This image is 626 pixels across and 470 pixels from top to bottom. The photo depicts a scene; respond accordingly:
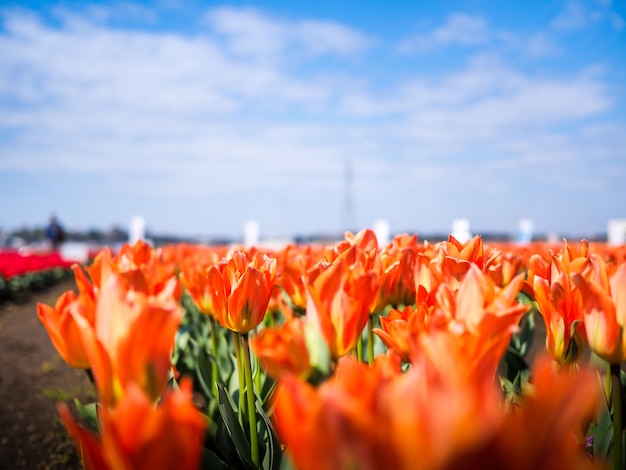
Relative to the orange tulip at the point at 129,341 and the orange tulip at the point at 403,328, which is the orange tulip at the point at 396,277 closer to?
the orange tulip at the point at 403,328

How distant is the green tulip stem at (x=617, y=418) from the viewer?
3.33 feet

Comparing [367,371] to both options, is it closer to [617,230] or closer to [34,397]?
[34,397]

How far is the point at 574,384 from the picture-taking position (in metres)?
0.59

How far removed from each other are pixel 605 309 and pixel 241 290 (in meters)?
0.92

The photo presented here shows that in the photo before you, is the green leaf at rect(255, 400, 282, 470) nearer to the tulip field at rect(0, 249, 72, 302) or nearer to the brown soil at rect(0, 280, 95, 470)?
the brown soil at rect(0, 280, 95, 470)

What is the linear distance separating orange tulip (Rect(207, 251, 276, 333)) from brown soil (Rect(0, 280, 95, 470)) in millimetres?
→ 2895

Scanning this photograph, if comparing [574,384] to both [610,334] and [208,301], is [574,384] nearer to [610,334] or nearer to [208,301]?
[610,334]

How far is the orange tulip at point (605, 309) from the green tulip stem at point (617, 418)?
0.16ft

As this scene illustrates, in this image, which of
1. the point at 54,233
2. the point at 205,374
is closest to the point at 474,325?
the point at 205,374

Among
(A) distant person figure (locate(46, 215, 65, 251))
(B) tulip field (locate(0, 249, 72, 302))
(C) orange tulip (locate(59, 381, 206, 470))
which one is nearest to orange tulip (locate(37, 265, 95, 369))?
(C) orange tulip (locate(59, 381, 206, 470))

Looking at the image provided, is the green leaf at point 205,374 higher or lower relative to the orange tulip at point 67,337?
lower

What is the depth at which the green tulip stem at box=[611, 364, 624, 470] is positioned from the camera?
1.01 meters

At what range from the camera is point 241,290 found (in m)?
1.55

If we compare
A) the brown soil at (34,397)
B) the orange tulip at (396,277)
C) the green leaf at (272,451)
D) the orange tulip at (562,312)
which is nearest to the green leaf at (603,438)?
the orange tulip at (562,312)
